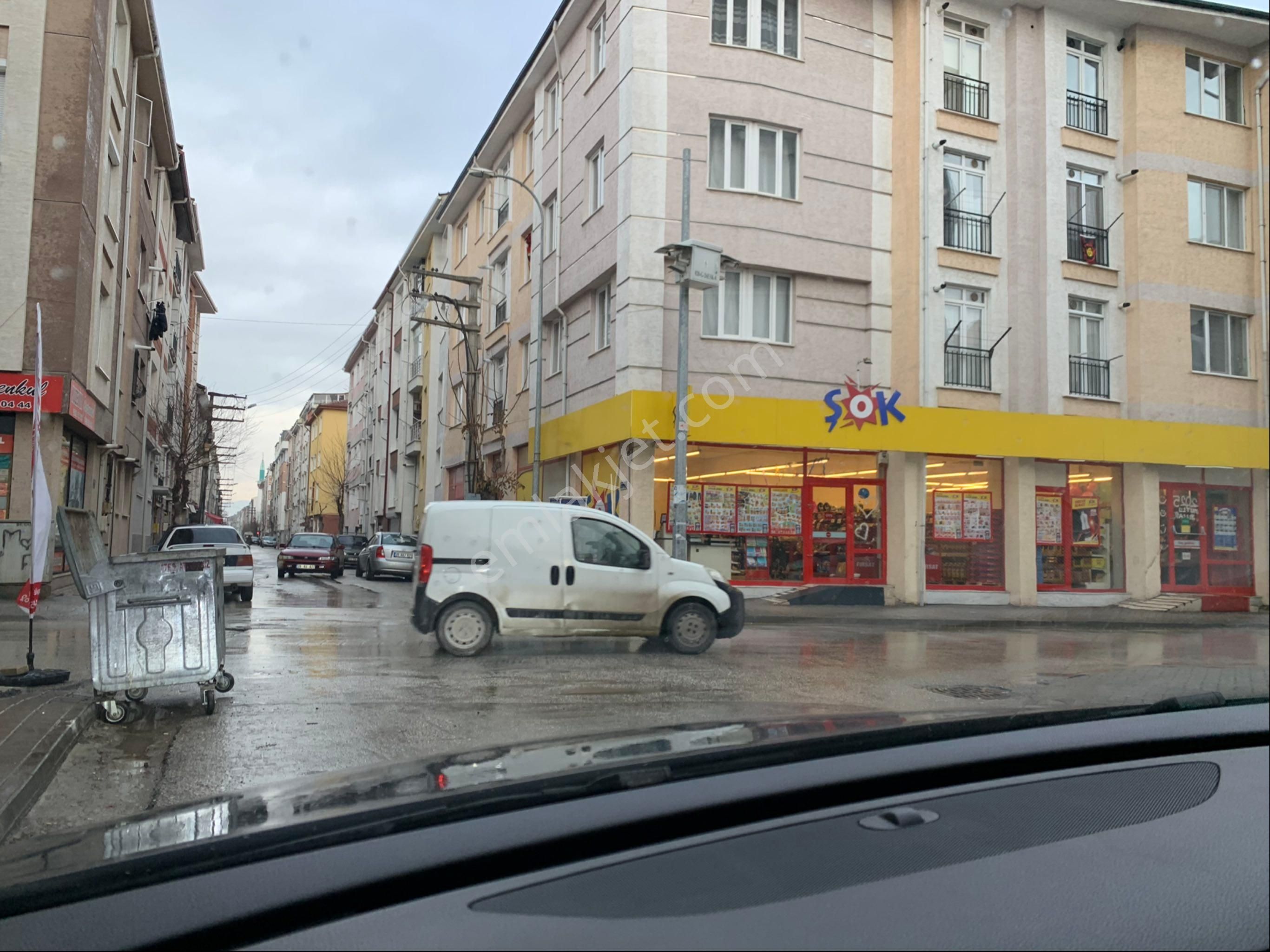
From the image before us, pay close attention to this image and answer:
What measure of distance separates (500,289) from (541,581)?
2043 cm

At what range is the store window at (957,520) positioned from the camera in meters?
19.7

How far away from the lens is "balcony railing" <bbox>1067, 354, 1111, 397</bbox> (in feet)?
27.7

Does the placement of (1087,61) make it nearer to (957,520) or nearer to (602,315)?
(957,520)

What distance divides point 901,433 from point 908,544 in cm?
239

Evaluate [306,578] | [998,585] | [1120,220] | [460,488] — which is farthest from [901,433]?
[306,578]

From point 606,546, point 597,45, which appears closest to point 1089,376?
point 606,546

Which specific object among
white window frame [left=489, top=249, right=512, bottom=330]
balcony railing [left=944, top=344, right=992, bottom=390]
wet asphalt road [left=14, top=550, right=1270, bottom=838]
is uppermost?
white window frame [left=489, top=249, right=512, bottom=330]

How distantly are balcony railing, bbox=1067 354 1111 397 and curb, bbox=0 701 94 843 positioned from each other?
727 centimetres

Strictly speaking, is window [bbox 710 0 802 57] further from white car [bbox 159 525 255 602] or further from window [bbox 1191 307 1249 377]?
window [bbox 1191 307 1249 377]

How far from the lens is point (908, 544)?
20.5m

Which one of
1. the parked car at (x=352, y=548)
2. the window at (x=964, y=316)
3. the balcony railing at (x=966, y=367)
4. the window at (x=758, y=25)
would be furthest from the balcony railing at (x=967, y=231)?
the parked car at (x=352, y=548)

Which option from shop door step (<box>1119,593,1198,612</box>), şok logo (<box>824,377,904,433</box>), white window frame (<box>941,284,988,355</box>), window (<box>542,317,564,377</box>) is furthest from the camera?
window (<box>542,317,564,377</box>)

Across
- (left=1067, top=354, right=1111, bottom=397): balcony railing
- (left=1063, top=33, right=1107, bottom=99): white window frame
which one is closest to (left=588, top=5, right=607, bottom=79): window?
(left=1067, top=354, right=1111, bottom=397): balcony railing

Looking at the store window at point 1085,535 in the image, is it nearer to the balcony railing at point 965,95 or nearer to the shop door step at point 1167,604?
the shop door step at point 1167,604
